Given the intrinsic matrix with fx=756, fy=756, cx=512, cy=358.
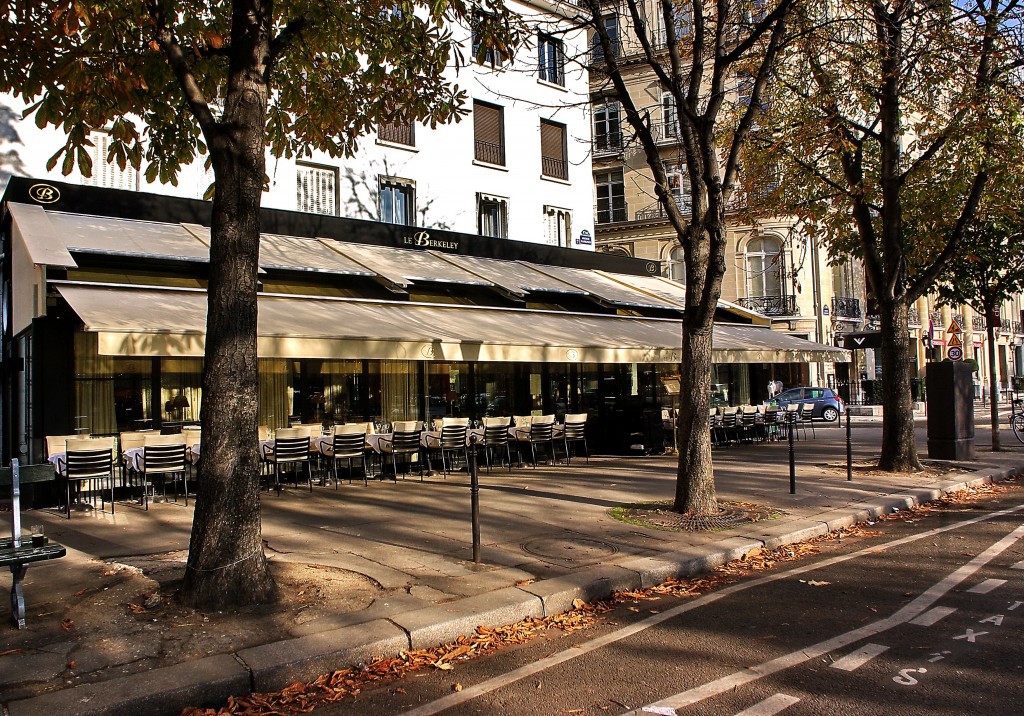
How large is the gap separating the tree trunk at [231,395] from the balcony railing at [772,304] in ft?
113

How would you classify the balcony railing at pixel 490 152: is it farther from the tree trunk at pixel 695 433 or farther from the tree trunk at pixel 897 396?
the tree trunk at pixel 695 433

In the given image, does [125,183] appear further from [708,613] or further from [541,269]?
[708,613]

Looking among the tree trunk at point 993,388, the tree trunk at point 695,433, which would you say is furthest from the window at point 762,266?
the tree trunk at point 695,433

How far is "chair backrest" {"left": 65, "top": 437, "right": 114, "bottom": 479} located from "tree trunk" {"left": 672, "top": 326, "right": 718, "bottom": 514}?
713 centimetres

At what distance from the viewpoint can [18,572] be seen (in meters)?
5.07

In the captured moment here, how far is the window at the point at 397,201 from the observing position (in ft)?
55.7

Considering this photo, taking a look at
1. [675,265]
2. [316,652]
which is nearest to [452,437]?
[316,652]

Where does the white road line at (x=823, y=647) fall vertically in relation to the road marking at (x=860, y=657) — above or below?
below

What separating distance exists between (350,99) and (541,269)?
958 cm

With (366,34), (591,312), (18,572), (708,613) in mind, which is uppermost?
(366,34)

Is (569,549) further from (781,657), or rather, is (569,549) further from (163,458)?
(163,458)

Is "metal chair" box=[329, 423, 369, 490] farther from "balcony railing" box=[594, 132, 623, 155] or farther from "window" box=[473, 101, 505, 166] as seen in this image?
"window" box=[473, 101, 505, 166]

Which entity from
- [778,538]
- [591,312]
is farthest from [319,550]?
[591,312]

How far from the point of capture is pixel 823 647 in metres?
4.75
